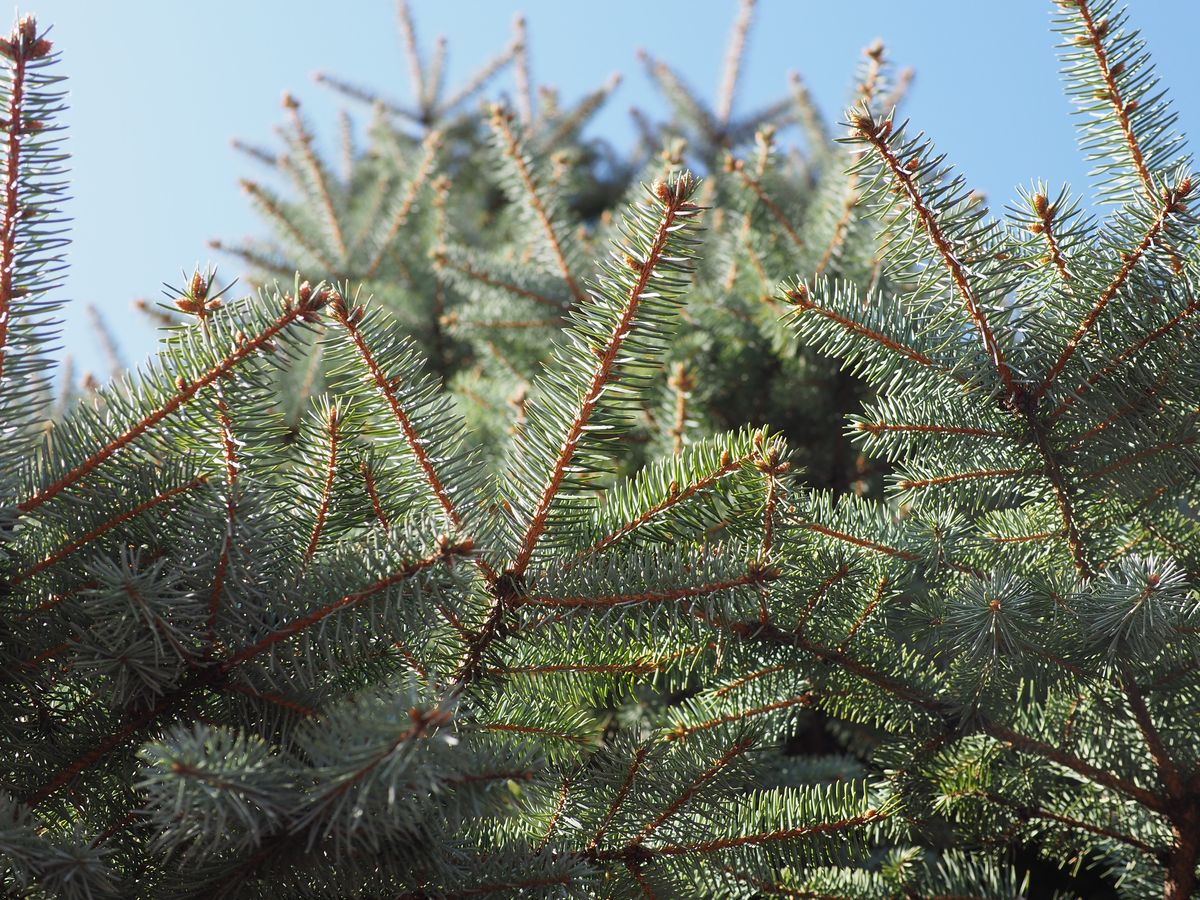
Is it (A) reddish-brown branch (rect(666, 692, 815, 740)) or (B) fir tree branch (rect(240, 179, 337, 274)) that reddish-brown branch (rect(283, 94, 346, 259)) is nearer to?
(B) fir tree branch (rect(240, 179, 337, 274))

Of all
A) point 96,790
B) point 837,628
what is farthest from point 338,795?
point 837,628

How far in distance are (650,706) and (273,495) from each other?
81 centimetres

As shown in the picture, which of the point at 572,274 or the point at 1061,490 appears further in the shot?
the point at 572,274

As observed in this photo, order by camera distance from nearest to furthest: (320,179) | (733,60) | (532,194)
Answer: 1. (532,194)
2. (320,179)
3. (733,60)

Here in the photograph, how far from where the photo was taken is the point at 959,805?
109 cm

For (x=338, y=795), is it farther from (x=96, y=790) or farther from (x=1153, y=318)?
(x=1153, y=318)

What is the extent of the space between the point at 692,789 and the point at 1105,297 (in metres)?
0.62

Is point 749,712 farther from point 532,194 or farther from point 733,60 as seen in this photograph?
point 733,60

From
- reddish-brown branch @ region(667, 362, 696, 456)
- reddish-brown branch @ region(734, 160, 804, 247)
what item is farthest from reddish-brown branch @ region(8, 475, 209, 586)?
reddish-brown branch @ region(734, 160, 804, 247)

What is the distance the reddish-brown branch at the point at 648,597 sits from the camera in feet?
2.69

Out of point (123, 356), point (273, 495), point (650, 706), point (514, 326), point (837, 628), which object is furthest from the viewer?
point (123, 356)

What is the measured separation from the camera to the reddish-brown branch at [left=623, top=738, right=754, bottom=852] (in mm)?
951

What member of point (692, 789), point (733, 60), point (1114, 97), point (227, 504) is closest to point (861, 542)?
point (692, 789)

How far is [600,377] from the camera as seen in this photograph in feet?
2.76
